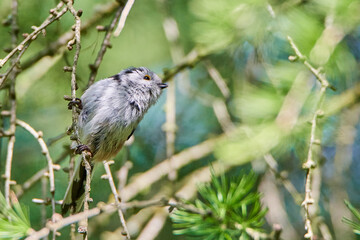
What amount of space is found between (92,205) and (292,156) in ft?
5.76

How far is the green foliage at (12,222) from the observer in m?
1.67

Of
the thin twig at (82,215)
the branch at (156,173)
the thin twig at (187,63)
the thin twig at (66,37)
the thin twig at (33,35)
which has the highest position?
the thin twig at (66,37)

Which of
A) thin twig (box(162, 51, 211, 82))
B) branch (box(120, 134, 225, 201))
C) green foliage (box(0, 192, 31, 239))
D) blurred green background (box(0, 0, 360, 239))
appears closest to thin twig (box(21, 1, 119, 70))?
blurred green background (box(0, 0, 360, 239))

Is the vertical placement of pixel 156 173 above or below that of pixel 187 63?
below

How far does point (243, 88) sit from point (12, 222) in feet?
6.99

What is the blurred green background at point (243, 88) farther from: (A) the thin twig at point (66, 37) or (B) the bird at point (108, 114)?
(B) the bird at point (108, 114)

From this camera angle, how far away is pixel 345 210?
3088 millimetres

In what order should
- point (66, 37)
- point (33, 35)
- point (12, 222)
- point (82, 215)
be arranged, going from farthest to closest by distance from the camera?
point (66, 37)
point (33, 35)
point (12, 222)
point (82, 215)

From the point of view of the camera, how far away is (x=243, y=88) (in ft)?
11.2

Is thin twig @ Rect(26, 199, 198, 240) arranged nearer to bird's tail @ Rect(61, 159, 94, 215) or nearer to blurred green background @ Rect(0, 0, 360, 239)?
blurred green background @ Rect(0, 0, 360, 239)

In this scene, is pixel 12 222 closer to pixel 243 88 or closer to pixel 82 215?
pixel 82 215

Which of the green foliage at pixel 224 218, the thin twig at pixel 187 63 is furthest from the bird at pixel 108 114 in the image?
the green foliage at pixel 224 218

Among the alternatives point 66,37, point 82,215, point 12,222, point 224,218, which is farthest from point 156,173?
point 82,215

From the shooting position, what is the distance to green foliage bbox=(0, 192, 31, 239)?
167 centimetres
